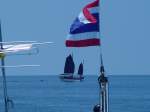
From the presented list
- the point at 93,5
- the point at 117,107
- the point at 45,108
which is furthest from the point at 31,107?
the point at 93,5

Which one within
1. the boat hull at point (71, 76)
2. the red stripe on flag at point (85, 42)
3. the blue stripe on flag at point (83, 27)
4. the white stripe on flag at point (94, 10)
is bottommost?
the boat hull at point (71, 76)

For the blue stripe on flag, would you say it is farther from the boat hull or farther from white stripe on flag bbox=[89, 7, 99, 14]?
the boat hull

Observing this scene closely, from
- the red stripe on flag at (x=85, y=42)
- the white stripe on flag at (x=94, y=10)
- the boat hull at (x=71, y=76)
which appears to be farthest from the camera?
the white stripe on flag at (x=94, y=10)

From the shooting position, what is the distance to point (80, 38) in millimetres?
24109

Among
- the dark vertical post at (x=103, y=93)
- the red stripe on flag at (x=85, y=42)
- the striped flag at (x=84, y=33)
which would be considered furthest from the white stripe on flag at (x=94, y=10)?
the dark vertical post at (x=103, y=93)

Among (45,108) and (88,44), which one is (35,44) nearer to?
(88,44)

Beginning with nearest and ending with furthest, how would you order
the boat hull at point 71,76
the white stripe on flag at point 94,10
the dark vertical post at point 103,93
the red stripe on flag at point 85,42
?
the dark vertical post at point 103,93, the red stripe on flag at point 85,42, the boat hull at point 71,76, the white stripe on flag at point 94,10

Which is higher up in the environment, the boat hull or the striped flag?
the striped flag

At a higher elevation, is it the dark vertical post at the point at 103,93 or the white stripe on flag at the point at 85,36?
the white stripe on flag at the point at 85,36

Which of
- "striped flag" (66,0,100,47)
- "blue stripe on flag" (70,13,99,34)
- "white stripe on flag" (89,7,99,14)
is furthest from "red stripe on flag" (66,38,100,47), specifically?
"white stripe on flag" (89,7,99,14)

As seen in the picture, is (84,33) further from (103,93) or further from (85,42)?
(103,93)

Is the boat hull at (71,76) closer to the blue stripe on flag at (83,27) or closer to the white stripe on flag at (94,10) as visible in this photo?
the blue stripe on flag at (83,27)

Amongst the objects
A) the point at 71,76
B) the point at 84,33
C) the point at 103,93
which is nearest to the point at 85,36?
the point at 84,33

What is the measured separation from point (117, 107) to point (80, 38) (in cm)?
6191
